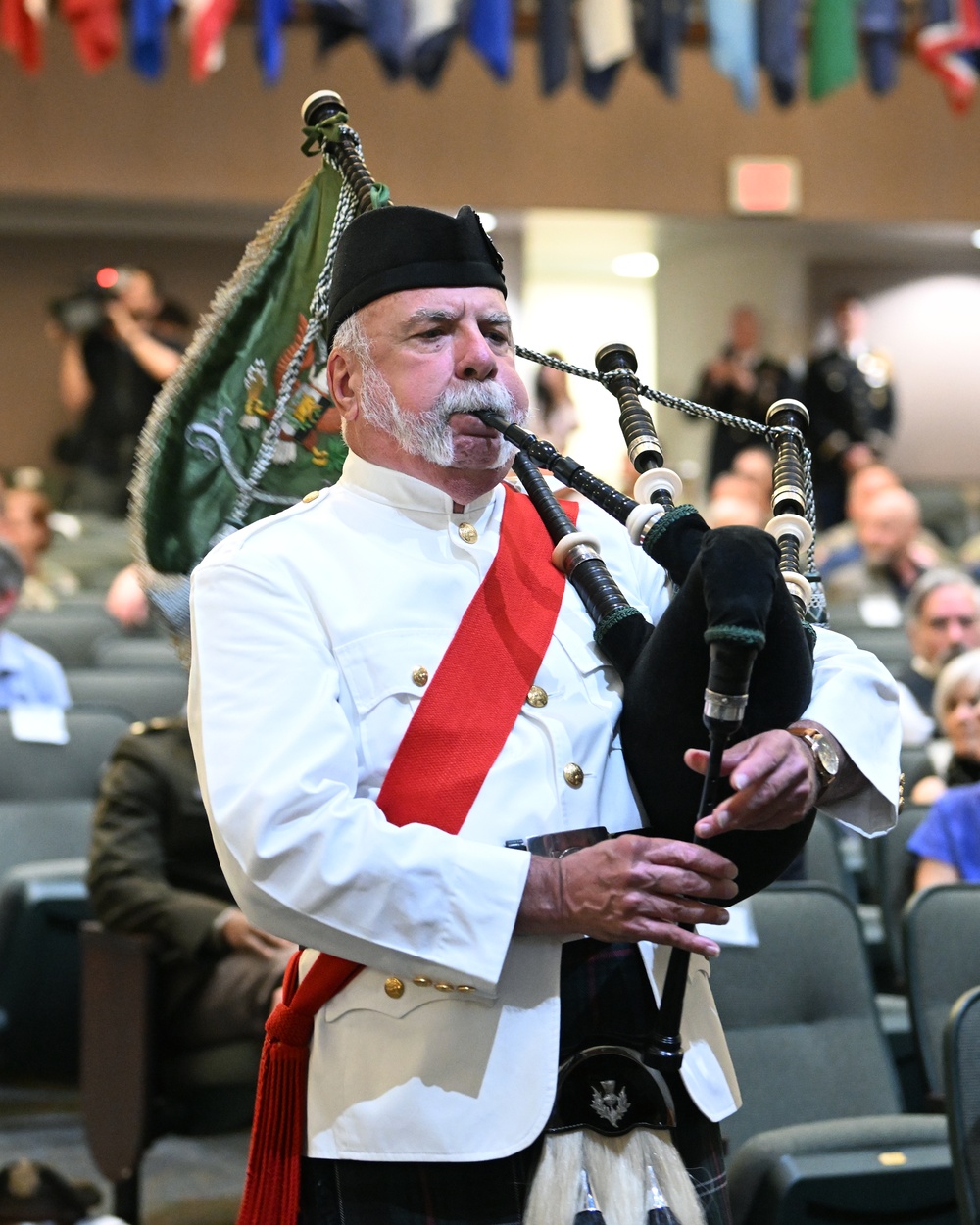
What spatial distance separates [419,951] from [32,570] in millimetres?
5419

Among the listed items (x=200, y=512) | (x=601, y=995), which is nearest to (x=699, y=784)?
(x=601, y=995)

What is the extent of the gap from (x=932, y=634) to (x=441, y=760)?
10.5ft

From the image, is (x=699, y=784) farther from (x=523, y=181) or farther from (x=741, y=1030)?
(x=523, y=181)

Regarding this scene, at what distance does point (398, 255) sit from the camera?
1.63m

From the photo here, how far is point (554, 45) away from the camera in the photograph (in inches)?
372

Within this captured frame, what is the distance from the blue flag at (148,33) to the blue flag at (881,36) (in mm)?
3965

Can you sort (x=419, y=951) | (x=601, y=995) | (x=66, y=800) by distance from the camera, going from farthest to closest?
(x=66, y=800) < (x=601, y=995) < (x=419, y=951)

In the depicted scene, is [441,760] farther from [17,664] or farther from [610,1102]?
[17,664]

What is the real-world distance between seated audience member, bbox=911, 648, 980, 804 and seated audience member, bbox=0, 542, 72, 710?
2.22 m

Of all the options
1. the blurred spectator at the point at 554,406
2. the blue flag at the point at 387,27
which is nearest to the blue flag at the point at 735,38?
the blue flag at the point at 387,27

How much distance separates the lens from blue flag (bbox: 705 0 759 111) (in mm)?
9211

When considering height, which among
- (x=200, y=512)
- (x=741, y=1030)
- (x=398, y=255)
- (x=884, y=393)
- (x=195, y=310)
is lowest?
(x=741, y=1030)

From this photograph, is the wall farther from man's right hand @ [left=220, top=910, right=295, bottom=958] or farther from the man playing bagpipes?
the man playing bagpipes

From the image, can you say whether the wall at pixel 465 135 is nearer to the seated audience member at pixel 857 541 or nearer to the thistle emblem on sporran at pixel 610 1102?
the seated audience member at pixel 857 541
